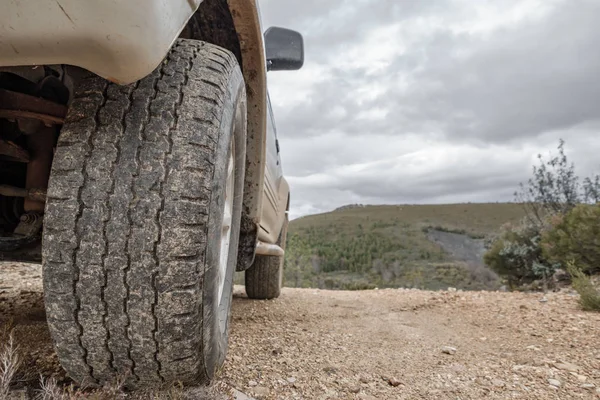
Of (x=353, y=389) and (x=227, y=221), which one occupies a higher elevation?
(x=227, y=221)

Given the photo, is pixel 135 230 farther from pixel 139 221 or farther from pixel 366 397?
pixel 366 397

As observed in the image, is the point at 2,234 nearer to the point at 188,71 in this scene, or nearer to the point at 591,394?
the point at 188,71

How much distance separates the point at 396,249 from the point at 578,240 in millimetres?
15316

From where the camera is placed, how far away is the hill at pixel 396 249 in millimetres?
12492

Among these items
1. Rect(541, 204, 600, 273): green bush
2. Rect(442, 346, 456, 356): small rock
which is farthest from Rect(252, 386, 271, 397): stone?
Rect(541, 204, 600, 273): green bush

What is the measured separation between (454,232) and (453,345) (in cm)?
2786

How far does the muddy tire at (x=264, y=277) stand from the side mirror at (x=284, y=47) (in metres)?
1.92

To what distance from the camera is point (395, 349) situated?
2398 millimetres

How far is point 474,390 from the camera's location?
181 centimetres

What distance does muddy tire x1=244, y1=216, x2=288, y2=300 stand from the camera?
4.07m

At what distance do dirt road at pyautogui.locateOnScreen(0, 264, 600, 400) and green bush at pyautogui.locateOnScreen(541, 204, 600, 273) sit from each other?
300 cm

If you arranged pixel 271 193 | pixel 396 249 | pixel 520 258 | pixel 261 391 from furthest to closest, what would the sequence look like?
pixel 396 249 < pixel 520 258 < pixel 271 193 < pixel 261 391

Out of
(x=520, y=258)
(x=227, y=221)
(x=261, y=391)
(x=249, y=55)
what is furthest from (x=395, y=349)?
(x=520, y=258)

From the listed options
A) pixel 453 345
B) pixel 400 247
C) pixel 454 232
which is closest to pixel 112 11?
pixel 453 345
